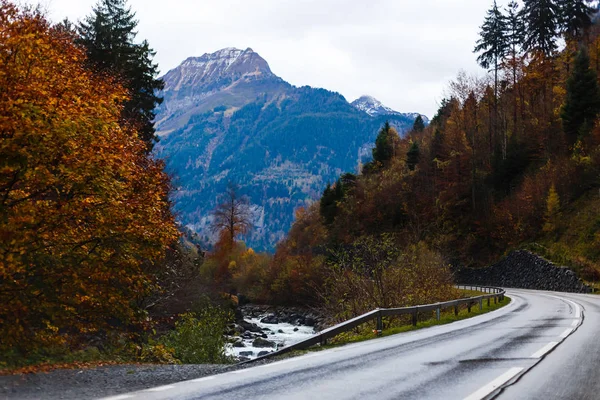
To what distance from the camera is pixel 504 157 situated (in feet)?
201

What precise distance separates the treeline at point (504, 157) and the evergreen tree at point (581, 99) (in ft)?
0.32

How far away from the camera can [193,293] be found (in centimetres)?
3142

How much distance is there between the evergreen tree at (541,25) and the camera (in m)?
60.2

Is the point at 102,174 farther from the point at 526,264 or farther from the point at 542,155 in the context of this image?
the point at 542,155

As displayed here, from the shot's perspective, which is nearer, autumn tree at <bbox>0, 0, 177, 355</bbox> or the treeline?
autumn tree at <bbox>0, 0, 177, 355</bbox>

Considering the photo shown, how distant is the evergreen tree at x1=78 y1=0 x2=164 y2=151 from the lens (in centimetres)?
3181

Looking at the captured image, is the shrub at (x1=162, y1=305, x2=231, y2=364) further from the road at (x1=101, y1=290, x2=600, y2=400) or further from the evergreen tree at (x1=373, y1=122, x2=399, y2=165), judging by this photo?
the evergreen tree at (x1=373, y1=122, x2=399, y2=165)

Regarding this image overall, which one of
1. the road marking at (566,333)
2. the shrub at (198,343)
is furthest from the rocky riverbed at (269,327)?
the road marking at (566,333)

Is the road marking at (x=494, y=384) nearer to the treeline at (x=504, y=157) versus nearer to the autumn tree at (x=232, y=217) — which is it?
the treeline at (x=504, y=157)

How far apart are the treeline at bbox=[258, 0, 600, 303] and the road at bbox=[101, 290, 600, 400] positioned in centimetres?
3760

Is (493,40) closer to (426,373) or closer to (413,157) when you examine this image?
(413,157)

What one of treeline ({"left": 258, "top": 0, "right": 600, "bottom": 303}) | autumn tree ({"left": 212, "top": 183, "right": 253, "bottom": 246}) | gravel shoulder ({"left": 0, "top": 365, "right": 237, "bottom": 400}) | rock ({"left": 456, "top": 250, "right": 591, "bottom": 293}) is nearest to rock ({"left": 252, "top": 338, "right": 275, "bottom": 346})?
treeline ({"left": 258, "top": 0, "right": 600, "bottom": 303})

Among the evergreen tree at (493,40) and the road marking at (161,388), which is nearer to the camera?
the road marking at (161,388)

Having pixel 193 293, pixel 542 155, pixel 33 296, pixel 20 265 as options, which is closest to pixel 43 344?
pixel 33 296
